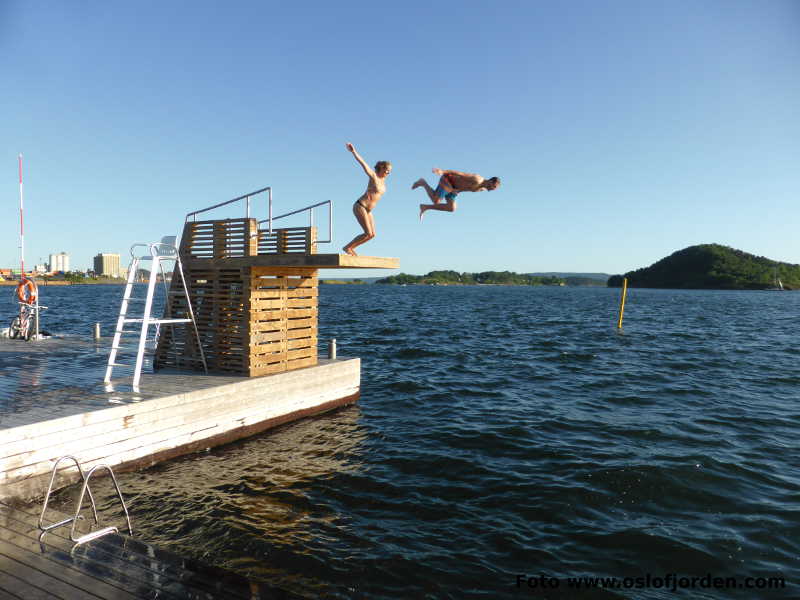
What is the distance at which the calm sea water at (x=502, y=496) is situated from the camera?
6.67m

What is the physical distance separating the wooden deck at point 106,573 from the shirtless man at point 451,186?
5461 millimetres

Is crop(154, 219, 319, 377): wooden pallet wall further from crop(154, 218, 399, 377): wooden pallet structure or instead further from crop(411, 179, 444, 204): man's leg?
crop(411, 179, 444, 204): man's leg

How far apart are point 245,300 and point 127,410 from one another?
4.29 meters

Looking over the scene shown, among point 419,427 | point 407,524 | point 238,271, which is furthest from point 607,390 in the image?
point 238,271

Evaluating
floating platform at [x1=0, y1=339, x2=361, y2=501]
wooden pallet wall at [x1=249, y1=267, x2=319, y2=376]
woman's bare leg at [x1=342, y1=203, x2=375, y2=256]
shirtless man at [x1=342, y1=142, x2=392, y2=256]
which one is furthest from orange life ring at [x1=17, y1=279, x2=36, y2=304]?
shirtless man at [x1=342, y1=142, x2=392, y2=256]

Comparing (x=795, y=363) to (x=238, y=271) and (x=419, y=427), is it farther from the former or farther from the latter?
(x=238, y=271)

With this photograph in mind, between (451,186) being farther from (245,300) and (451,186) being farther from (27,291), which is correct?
(27,291)

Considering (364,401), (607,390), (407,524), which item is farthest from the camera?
(607,390)

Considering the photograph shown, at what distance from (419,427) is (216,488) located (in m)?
5.86

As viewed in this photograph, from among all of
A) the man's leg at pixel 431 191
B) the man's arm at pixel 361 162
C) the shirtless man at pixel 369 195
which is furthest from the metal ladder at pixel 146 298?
the man's leg at pixel 431 191

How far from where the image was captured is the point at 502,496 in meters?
9.04

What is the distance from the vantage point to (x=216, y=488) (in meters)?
8.88

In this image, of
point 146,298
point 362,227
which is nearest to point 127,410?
point 146,298

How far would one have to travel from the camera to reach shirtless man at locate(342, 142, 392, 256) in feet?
31.1
